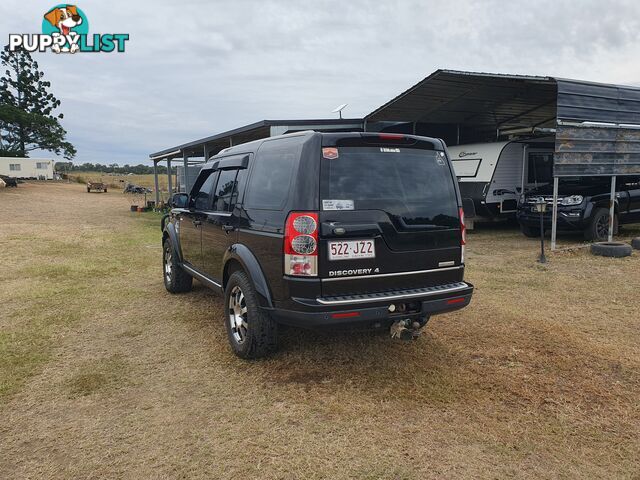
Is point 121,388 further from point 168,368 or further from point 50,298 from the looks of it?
point 50,298

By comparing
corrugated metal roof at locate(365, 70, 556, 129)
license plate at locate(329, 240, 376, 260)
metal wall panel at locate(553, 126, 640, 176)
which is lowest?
license plate at locate(329, 240, 376, 260)

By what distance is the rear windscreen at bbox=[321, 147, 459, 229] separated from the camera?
3.48 m

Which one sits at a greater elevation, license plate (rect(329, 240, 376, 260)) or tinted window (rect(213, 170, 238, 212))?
tinted window (rect(213, 170, 238, 212))

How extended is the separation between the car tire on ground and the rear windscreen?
6.40 meters

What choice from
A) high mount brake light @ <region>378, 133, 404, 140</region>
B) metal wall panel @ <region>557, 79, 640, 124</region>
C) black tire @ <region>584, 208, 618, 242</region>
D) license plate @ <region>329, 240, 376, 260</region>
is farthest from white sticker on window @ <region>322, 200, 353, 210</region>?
black tire @ <region>584, 208, 618, 242</region>

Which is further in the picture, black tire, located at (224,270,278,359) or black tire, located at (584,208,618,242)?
black tire, located at (584,208,618,242)

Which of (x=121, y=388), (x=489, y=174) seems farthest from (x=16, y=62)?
(x=121, y=388)

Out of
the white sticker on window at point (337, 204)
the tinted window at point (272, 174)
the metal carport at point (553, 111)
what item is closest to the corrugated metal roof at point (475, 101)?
the metal carport at point (553, 111)

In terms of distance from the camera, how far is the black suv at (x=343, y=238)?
3.39 meters

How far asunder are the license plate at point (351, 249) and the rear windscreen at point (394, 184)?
262 millimetres

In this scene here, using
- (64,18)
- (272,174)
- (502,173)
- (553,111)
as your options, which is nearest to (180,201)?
(272,174)

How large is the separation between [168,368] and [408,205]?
8.27 ft

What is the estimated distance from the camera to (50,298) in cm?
645

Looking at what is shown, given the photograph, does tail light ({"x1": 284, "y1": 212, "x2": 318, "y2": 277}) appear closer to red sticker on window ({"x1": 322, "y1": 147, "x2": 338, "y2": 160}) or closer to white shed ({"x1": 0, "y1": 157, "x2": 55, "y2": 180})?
red sticker on window ({"x1": 322, "y1": 147, "x2": 338, "y2": 160})
